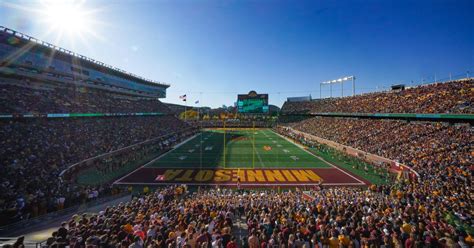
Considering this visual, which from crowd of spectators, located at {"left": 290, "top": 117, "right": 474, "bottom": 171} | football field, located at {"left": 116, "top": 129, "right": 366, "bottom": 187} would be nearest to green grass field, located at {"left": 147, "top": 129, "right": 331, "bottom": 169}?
football field, located at {"left": 116, "top": 129, "right": 366, "bottom": 187}

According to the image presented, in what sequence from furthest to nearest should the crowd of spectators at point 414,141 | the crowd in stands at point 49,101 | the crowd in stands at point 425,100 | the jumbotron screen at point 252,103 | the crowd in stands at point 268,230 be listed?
1. the jumbotron screen at point 252,103
2. the crowd in stands at point 425,100
3. the crowd in stands at point 49,101
4. the crowd of spectators at point 414,141
5. the crowd in stands at point 268,230

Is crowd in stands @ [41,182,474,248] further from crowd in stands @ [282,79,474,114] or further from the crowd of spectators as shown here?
crowd in stands @ [282,79,474,114]

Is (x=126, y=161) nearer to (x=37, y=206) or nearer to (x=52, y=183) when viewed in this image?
(x=52, y=183)

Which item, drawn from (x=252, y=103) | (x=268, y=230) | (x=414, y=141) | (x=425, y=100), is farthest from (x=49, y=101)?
(x=425, y=100)

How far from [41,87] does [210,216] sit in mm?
40809

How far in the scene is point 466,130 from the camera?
84.6ft

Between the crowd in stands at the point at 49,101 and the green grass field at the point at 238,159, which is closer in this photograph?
the crowd in stands at the point at 49,101

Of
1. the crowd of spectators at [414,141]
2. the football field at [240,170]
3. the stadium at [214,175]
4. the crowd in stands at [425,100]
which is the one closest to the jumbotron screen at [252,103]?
the stadium at [214,175]

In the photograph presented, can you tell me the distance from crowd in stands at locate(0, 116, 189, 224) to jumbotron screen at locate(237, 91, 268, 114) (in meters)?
27.0

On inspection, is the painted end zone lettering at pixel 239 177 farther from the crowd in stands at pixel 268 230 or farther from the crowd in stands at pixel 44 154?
the crowd in stands at pixel 268 230

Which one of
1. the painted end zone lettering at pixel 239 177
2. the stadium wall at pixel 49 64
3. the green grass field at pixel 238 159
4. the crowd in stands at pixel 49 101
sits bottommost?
the painted end zone lettering at pixel 239 177

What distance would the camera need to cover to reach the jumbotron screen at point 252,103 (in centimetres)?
6171

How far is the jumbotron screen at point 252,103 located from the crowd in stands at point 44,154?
27041 millimetres

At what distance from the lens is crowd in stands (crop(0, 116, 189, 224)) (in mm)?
12734
